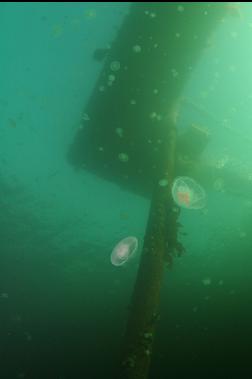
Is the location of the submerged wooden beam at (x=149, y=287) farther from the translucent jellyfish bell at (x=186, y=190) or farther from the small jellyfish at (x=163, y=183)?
the translucent jellyfish bell at (x=186, y=190)

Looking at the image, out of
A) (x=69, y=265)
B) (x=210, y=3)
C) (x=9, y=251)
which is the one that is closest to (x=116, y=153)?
(x=210, y=3)

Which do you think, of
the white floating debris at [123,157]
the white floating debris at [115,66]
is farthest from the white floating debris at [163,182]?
the white floating debris at [115,66]

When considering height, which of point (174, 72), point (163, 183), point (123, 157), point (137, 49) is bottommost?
point (163, 183)

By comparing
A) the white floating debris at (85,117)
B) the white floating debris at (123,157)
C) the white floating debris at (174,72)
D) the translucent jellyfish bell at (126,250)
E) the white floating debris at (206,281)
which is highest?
the white floating debris at (174,72)

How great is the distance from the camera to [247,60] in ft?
40.1

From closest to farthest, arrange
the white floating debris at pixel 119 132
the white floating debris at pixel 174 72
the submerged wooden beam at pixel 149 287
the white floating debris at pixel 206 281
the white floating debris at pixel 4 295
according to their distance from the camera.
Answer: the submerged wooden beam at pixel 149 287 < the white floating debris at pixel 174 72 < the white floating debris at pixel 119 132 < the white floating debris at pixel 4 295 < the white floating debris at pixel 206 281

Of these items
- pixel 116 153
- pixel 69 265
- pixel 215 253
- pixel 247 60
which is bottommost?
pixel 69 265

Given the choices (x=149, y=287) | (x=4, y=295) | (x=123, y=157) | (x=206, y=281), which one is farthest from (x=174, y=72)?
(x=206, y=281)

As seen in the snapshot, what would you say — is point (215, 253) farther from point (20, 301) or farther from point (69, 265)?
point (20, 301)

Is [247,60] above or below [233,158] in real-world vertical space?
above

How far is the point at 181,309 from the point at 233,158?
18661mm

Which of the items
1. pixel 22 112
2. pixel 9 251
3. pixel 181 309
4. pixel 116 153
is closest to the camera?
pixel 116 153

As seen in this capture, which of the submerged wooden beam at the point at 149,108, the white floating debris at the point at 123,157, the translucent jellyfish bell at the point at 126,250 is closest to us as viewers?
the submerged wooden beam at the point at 149,108

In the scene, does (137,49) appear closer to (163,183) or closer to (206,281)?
(163,183)
